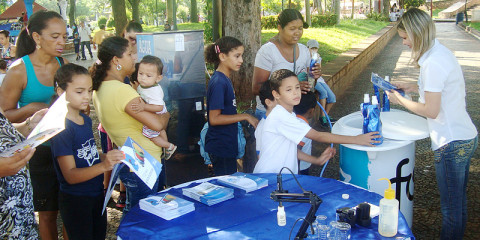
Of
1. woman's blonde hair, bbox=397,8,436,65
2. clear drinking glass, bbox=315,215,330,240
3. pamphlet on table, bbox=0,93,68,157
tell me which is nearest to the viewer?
pamphlet on table, bbox=0,93,68,157

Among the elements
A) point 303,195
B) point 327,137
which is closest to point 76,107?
point 303,195

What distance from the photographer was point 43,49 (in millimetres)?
3107

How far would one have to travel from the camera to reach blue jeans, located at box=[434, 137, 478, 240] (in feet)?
9.39

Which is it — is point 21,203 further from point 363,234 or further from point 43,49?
point 363,234

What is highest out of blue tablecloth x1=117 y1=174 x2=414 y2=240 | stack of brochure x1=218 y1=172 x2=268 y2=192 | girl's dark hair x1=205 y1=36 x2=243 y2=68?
girl's dark hair x1=205 y1=36 x2=243 y2=68

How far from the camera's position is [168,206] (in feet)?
8.03

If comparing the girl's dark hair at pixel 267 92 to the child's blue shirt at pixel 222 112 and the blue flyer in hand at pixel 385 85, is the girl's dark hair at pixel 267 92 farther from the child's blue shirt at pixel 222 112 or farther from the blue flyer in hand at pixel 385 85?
the blue flyer in hand at pixel 385 85

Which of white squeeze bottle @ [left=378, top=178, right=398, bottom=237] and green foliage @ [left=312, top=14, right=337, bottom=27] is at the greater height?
green foliage @ [left=312, top=14, right=337, bottom=27]

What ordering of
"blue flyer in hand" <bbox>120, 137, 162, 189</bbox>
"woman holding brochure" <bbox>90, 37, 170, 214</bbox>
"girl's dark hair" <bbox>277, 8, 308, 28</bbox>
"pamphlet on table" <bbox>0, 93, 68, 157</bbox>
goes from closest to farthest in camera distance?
"pamphlet on table" <bbox>0, 93, 68, 157</bbox>
"blue flyer in hand" <bbox>120, 137, 162, 189</bbox>
"woman holding brochure" <bbox>90, 37, 170, 214</bbox>
"girl's dark hair" <bbox>277, 8, 308, 28</bbox>

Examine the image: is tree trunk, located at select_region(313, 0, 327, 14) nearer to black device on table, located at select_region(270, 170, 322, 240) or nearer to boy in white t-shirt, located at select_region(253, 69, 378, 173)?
boy in white t-shirt, located at select_region(253, 69, 378, 173)

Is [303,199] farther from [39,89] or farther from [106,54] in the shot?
[39,89]

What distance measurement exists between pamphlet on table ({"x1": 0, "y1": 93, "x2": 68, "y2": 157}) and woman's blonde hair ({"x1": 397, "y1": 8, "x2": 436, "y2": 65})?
2.28 m

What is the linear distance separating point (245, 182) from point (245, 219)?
1.43 ft

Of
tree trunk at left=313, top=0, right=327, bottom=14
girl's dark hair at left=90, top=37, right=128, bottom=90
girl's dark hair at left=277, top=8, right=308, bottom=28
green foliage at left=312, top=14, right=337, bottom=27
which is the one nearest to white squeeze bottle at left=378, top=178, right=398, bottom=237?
girl's dark hair at left=90, top=37, right=128, bottom=90
